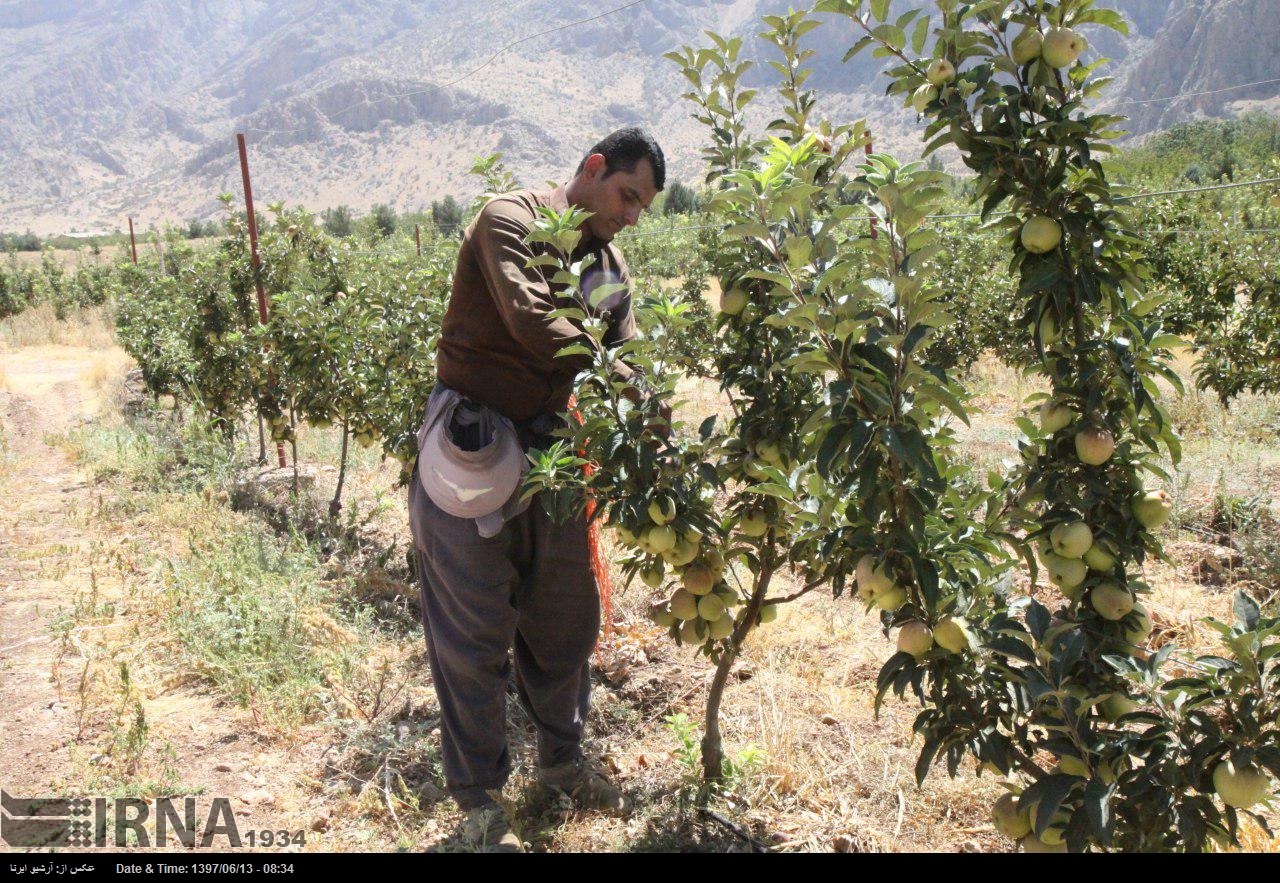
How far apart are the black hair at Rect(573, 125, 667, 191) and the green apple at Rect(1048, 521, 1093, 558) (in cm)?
138

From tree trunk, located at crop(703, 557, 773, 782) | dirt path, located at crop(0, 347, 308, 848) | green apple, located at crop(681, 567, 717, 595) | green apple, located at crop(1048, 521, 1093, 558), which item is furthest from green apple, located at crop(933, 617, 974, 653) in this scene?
dirt path, located at crop(0, 347, 308, 848)

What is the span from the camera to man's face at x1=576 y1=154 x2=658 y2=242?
242cm

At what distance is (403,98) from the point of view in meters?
56.9

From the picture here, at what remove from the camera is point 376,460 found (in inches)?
303

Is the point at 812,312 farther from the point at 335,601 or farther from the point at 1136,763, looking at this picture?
the point at 335,601

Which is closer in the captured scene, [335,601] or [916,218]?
[916,218]

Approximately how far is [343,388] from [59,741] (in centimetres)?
277

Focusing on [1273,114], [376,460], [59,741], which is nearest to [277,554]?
[59,741]

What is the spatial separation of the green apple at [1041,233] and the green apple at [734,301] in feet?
2.53

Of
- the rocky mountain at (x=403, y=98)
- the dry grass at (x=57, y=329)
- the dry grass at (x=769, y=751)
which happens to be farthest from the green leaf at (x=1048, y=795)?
the rocky mountain at (x=403, y=98)

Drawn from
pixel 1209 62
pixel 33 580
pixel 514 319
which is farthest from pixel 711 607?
pixel 1209 62

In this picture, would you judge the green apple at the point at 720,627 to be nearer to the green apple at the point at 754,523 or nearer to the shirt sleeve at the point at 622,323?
the green apple at the point at 754,523

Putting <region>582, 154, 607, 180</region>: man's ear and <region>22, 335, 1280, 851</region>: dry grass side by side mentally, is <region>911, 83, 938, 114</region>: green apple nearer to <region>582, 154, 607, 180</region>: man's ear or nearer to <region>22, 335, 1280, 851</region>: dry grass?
A: <region>582, 154, 607, 180</region>: man's ear

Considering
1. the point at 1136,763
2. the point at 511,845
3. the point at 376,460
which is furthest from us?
the point at 376,460
